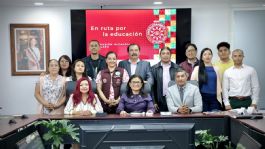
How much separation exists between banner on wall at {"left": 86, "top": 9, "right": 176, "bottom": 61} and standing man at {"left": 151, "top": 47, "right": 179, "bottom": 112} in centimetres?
126

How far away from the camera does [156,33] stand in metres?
5.35

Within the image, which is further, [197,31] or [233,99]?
[197,31]

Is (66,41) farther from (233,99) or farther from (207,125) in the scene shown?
(207,125)

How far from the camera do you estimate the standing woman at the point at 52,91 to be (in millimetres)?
3844

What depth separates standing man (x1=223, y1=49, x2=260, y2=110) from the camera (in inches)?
155

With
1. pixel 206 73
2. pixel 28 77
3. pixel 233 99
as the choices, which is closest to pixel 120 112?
pixel 206 73

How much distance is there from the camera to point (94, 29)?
5336mm

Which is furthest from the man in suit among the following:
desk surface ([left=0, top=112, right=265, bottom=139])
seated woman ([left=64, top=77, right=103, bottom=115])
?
desk surface ([left=0, top=112, right=265, bottom=139])

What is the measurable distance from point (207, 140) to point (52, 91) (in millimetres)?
2052

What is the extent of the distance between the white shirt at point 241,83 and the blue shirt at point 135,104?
109cm

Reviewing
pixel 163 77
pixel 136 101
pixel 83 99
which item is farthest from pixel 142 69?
pixel 83 99

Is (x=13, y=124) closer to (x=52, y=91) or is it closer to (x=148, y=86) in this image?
(x=52, y=91)

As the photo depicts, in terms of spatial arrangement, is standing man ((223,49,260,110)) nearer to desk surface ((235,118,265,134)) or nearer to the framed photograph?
desk surface ((235,118,265,134))

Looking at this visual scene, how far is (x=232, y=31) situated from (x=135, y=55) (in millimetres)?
2272
